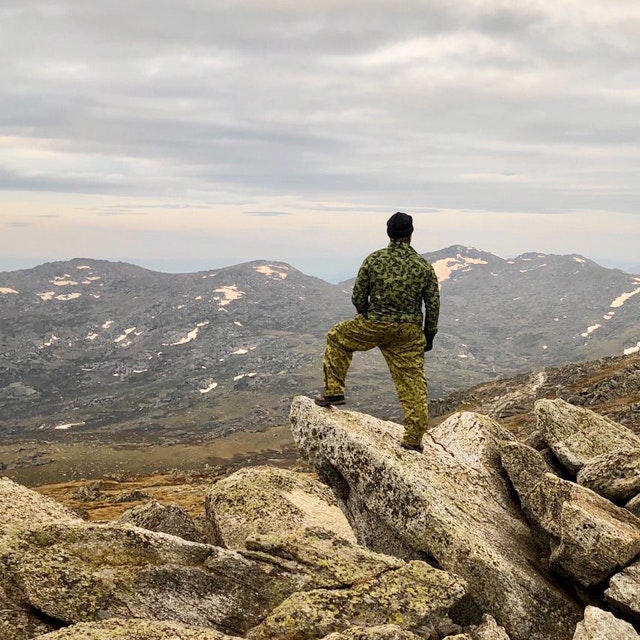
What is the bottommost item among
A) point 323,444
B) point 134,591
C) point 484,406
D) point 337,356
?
point 484,406

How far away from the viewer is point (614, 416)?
60.2m

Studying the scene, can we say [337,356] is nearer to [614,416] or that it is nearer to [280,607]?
[280,607]

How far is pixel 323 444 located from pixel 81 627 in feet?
33.4

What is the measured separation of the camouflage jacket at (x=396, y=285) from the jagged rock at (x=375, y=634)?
9.26 m

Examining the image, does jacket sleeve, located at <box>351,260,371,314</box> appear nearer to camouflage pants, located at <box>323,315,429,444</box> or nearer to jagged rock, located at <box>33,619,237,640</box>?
camouflage pants, located at <box>323,315,429,444</box>

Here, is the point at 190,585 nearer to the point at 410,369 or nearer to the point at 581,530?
the point at 410,369

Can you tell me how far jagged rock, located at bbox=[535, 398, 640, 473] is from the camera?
22500 millimetres

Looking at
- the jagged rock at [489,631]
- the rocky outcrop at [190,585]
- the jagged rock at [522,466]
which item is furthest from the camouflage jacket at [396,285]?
the jagged rock at [489,631]

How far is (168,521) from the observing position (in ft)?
73.6

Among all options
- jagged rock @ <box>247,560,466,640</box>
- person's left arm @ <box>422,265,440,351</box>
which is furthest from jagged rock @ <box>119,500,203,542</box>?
person's left arm @ <box>422,265,440,351</box>

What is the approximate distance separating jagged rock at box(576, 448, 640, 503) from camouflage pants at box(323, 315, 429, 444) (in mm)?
6371

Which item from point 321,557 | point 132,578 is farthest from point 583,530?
point 132,578

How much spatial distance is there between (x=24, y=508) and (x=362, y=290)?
16.2m

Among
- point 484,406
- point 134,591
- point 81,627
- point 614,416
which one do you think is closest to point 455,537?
point 134,591
